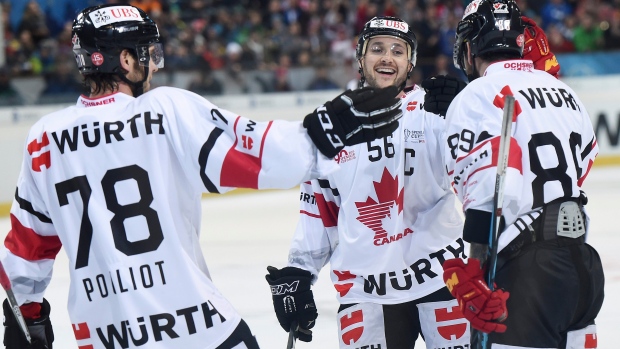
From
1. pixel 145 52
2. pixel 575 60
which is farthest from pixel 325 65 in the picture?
pixel 145 52

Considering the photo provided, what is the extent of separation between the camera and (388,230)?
123 inches

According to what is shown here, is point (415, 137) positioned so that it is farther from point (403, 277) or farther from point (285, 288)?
point (285, 288)

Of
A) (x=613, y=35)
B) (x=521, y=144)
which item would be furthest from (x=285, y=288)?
(x=613, y=35)

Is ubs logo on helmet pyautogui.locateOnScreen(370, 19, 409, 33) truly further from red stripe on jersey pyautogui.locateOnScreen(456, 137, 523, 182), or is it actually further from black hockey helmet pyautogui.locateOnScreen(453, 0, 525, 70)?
red stripe on jersey pyautogui.locateOnScreen(456, 137, 523, 182)

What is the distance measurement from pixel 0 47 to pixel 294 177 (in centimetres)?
905

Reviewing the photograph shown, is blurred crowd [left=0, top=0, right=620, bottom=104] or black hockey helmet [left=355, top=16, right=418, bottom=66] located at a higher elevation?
black hockey helmet [left=355, top=16, right=418, bottom=66]

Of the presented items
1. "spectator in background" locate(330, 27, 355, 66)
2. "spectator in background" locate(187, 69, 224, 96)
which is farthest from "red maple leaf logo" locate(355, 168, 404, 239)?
"spectator in background" locate(330, 27, 355, 66)

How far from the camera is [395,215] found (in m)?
3.13

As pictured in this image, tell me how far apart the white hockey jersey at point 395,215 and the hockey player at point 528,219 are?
49 cm

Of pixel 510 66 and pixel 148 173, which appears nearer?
pixel 148 173

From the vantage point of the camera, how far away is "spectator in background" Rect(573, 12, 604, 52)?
12047 millimetres

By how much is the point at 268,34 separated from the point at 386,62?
928cm

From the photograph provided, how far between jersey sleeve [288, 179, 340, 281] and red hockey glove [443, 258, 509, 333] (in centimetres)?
78

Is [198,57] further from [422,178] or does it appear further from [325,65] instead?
[422,178]
